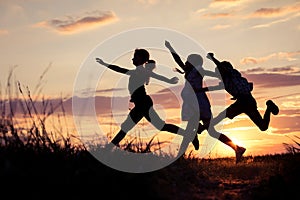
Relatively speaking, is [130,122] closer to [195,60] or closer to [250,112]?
[195,60]

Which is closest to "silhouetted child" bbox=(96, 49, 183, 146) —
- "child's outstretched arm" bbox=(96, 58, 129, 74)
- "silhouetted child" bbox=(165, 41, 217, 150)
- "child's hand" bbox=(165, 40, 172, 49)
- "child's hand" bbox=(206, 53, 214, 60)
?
"child's outstretched arm" bbox=(96, 58, 129, 74)

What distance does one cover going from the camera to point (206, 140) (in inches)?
499

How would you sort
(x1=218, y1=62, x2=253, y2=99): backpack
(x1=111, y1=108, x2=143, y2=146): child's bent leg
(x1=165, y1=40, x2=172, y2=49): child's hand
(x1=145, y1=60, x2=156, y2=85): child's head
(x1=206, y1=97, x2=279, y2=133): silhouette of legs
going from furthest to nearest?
(x1=206, y1=97, x2=279, y2=133): silhouette of legs, (x1=218, y1=62, x2=253, y2=99): backpack, (x1=165, y1=40, x2=172, y2=49): child's hand, (x1=145, y1=60, x2=156, y2=85): child's head, (x1=111, y1=108, x2=143, y2=146): child's bent leg

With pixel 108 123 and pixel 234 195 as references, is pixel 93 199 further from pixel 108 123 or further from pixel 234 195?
pixel 108 123

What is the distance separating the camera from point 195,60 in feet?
41.2

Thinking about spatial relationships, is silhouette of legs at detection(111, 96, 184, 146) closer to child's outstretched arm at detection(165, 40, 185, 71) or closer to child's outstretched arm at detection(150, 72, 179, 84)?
child's outstretched arm at detection(150, 72, 179, 84)

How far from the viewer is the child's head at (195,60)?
41.2ft

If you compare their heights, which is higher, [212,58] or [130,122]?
[212,58]

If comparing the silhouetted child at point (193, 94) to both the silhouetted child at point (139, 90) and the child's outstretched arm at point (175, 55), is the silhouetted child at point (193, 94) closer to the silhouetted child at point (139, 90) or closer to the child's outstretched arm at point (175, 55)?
the child's outstretched arm at point (175, 55)

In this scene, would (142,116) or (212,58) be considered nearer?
(142,116)

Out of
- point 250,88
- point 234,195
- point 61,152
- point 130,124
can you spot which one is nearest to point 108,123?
point 130,124

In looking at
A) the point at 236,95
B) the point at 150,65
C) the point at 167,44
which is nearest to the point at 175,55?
the point at 167,44

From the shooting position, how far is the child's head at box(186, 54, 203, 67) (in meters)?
12.5

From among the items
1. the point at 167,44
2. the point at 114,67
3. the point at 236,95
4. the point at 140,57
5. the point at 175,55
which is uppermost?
the point at 167,44
